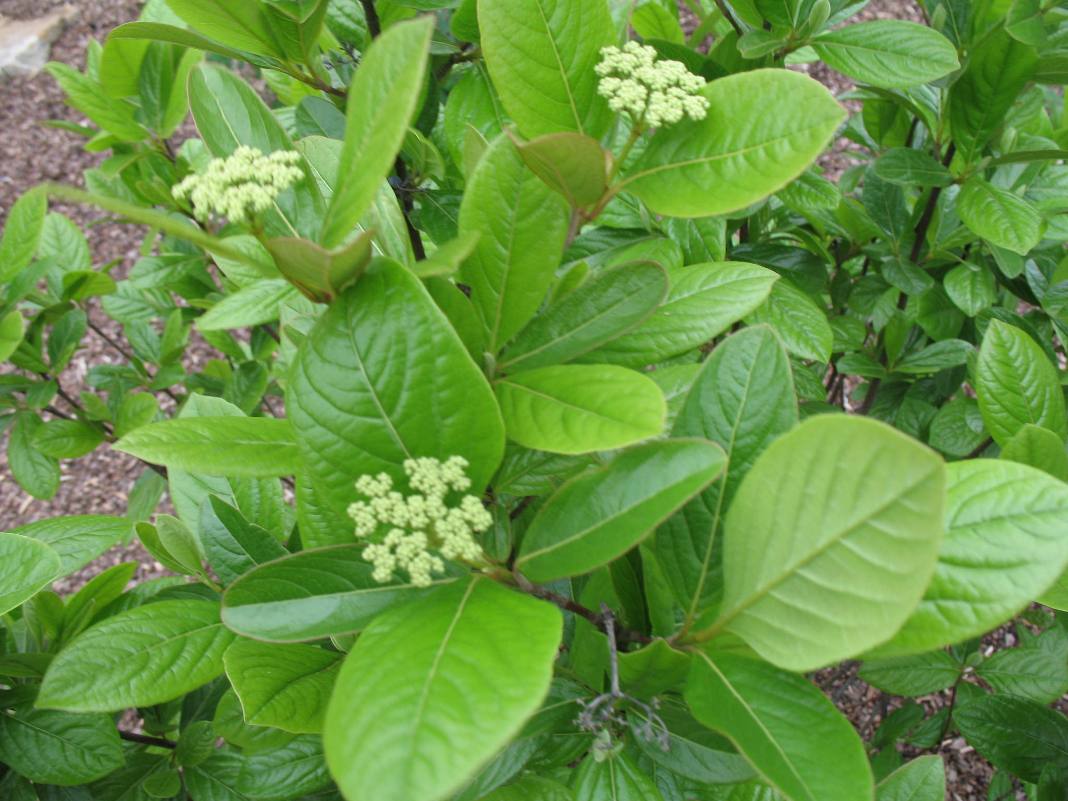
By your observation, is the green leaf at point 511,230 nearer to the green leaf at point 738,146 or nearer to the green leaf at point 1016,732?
the green leaf at point 738,146

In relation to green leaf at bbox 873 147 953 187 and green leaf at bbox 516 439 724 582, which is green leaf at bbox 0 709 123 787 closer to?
green leaf at bbox 516 439 724 582

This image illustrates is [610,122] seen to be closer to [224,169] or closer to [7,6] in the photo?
[224,169]

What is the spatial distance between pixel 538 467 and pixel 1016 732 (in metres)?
1.35

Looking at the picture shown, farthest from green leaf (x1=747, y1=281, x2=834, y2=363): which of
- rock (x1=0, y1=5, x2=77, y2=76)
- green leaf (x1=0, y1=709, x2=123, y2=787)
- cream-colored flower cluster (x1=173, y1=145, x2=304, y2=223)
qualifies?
rock (x1=0, y1=5, x2=77, y2=76)

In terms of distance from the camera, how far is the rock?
708cm

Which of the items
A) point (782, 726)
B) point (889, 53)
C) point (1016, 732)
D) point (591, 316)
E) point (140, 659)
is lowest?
point (1016, 732)

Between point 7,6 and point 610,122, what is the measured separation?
8.83 metres

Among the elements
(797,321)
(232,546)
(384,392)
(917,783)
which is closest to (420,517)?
(384,392)

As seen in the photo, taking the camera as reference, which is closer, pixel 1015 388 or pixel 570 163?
Answer: pixel 570 163

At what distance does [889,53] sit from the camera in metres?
1.46

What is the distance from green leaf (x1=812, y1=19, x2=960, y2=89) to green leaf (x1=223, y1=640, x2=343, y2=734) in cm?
131

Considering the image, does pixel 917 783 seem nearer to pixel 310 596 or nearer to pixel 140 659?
pixel 310 596

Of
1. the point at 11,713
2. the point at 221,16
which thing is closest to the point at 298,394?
the point at 221,16

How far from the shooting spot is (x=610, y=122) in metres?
1.10
